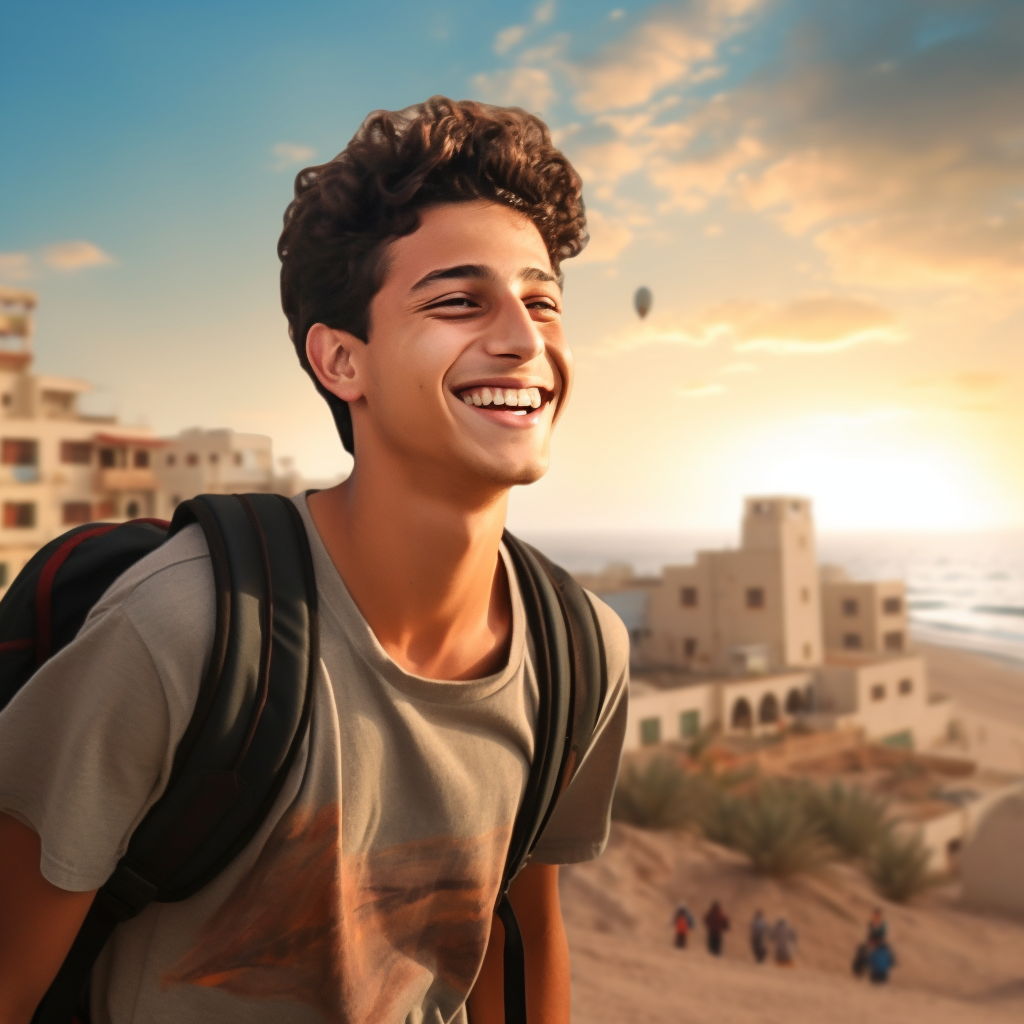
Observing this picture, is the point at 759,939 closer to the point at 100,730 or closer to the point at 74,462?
the point at 100,730

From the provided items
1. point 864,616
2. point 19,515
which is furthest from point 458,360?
point 864,616

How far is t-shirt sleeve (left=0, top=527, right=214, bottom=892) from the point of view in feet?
4.53

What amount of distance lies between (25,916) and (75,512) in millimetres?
26011

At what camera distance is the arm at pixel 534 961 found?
2004 mm

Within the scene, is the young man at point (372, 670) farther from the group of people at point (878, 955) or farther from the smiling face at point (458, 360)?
the group of people at point (878, 955)

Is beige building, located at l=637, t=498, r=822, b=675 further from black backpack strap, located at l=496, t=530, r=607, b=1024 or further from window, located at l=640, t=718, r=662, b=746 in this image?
black backpack strap, located at l=496, t=530, r=607, b=1024

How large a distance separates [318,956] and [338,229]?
1.23 m

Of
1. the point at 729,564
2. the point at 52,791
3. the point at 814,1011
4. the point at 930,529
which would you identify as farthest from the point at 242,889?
the point at 930,529

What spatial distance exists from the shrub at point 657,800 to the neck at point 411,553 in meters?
18.2

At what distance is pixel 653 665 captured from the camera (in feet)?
107

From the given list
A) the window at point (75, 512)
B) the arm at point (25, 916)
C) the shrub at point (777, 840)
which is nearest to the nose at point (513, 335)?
the arm at point (25, 916)

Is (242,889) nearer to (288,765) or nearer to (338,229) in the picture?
(288,765)

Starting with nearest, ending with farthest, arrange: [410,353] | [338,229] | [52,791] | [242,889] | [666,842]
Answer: [52,791] < [242,889] < [410,353] < [338,229] < [666,842]

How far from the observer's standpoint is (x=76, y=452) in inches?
1001
